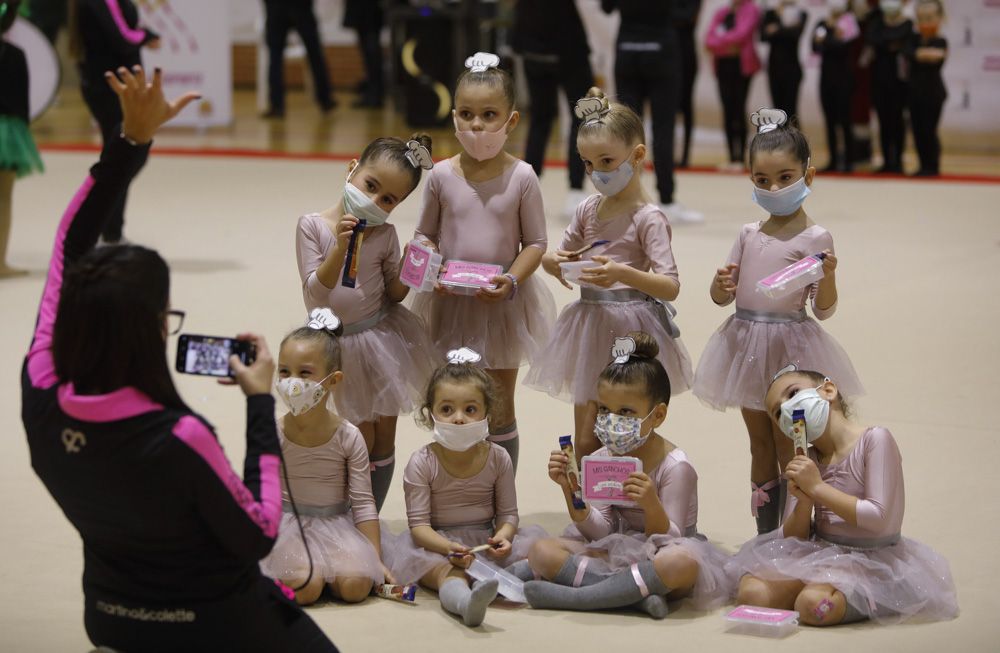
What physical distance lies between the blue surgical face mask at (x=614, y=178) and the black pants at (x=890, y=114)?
703cm

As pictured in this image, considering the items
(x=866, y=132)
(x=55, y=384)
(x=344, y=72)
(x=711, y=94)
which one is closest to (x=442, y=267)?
(x=55, y=384)

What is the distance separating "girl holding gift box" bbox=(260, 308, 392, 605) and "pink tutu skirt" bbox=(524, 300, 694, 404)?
71 centimetres

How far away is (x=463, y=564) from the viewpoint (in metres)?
3.56

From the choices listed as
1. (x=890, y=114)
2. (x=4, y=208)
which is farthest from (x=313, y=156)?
(x=890, y=114)

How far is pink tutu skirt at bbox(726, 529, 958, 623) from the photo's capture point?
131 inches

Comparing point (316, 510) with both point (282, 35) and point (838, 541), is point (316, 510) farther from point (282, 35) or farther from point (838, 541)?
point (282, 35)

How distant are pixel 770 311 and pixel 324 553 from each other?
1405 millimetres

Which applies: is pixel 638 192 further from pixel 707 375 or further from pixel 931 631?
pixel 931 631

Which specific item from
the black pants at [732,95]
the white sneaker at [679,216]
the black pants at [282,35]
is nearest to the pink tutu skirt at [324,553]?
the white sneaker at [679,216]

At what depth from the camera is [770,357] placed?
378cm

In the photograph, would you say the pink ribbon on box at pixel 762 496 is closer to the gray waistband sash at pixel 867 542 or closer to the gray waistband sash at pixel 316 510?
the gray waistband sash at pixel 867 542

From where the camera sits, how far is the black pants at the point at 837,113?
34.4 ft

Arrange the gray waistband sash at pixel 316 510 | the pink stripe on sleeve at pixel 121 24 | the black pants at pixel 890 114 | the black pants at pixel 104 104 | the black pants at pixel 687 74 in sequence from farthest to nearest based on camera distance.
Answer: the black pants at pixel 687 74, the black pants at pixel 890 114, the black pants at pixel 104 104, the pink stripe on sleeve at pixel 121 24, the gray waistband sash at pixel 316 510

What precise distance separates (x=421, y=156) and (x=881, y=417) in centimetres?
218
